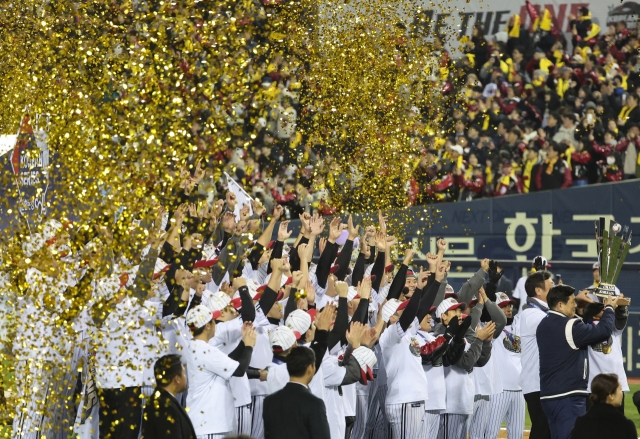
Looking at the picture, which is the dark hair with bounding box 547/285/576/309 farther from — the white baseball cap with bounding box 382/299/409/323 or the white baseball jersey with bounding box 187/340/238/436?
the white baseball jersey with bounding box 187/340/238/436

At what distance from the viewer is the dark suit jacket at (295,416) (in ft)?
19.3

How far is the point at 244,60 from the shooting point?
662cm

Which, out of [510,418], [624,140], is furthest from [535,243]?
[510,418]

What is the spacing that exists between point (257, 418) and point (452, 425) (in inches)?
79.3

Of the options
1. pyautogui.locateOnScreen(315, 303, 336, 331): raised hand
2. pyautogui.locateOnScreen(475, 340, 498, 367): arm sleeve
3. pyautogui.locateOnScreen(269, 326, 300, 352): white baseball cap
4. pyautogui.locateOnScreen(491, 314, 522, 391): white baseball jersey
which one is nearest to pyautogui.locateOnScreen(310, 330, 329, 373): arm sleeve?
pyautogui.locateOnScreen(315, 303, 336, 331): raised hand

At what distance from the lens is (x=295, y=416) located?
19.3 ft

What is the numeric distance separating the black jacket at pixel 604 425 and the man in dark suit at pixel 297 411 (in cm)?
166

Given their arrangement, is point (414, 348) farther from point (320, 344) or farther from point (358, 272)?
point (358, 272)

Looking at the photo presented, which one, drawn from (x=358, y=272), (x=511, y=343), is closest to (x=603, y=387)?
(x=511, y=343)

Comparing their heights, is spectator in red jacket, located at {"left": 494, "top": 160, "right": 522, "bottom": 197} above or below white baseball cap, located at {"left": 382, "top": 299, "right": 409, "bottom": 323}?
above

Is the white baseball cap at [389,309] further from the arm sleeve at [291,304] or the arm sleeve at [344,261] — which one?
the arm sleeve at [344,261]

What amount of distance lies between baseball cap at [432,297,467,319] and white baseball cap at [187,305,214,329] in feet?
9.76

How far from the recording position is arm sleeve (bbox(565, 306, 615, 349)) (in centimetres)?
800

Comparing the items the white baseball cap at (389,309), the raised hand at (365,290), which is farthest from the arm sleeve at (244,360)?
the white baseball cap at (389,309)
